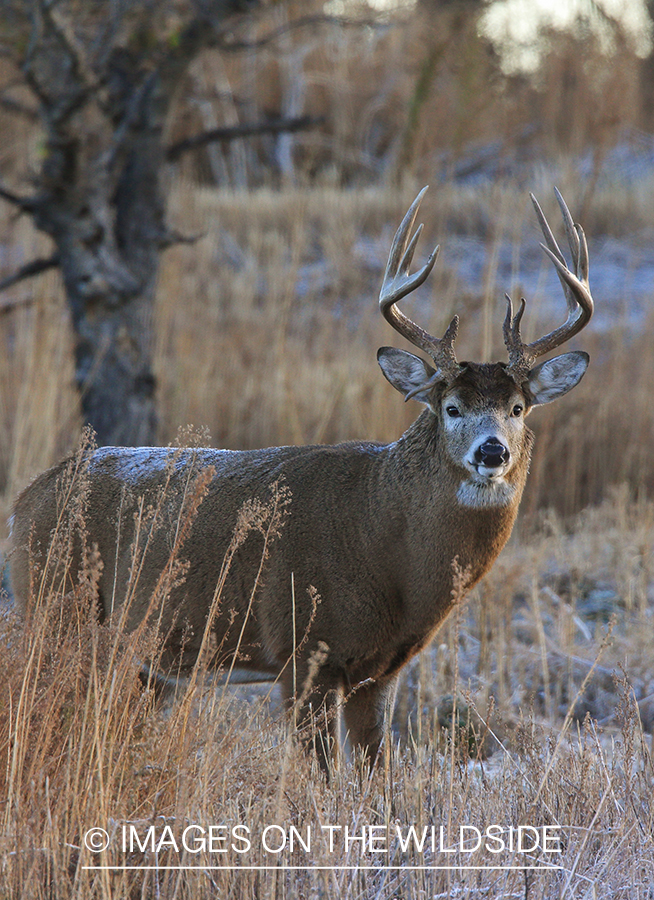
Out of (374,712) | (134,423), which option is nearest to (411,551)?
(374,712)

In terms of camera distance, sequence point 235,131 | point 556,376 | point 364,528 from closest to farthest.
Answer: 1. point 364,528
2. point 556,376
3. point 235,131

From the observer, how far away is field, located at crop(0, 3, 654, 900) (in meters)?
2.70

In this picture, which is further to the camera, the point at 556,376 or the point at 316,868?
the point at 556,376

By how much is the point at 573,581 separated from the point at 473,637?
3.13 ft

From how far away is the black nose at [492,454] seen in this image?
3.66 meters

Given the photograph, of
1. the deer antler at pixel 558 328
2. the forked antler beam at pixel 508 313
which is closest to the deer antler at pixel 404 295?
the forked antler beam at pixel 508 313

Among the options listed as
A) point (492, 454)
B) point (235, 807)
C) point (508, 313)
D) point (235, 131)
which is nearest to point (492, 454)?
point (492, 454)

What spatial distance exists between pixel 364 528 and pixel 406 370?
649 millimetres

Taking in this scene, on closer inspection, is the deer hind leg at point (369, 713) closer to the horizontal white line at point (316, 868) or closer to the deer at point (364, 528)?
the deer at point (364, 528)

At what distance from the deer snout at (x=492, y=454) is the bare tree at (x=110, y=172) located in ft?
11.9

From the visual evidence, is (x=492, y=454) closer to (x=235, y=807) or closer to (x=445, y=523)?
(x=445, y=523)

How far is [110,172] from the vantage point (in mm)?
6930

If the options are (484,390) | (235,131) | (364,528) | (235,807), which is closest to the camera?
(235,807)

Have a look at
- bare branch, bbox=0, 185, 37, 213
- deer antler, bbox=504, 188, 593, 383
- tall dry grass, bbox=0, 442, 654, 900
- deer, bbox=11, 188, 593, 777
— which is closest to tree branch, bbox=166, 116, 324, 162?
bare branch, bbox=0, 185, 37, 213
